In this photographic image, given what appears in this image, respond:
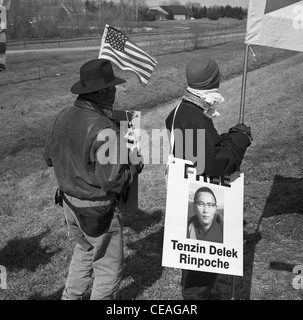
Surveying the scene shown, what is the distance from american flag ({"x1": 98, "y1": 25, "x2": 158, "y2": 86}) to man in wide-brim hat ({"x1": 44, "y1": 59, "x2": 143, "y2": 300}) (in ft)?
10.9

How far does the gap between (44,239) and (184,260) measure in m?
2.81

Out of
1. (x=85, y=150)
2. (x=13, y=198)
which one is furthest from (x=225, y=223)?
(x=13, y=198)

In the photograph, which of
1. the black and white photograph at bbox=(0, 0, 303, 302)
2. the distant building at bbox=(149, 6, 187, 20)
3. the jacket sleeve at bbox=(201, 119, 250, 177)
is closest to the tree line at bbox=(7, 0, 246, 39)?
the black and white photograph at bbox=(0, 0, 303, 302)

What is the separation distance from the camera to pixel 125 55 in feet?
22.7

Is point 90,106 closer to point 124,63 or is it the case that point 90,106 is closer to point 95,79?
point 95,79

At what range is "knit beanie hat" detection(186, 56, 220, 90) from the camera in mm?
3383

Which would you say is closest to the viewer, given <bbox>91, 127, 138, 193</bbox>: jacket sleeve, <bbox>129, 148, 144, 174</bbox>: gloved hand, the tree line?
<bbox>91, 127, 138, 193</bbox>: jacket sleeve

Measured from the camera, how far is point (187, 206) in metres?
3.40

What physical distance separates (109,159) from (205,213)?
791 millimetres

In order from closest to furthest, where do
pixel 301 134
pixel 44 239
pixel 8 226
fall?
pixel 44 239
pixel 8 226
pixel 301 134

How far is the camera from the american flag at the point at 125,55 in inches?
270

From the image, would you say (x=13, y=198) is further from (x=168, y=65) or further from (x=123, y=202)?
(x=168, y=65)

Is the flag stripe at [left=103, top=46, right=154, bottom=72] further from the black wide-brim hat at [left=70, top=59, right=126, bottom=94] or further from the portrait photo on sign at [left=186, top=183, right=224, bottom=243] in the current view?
the portrait photo on sign at [left=186, top=183, right=224, bottom=243]

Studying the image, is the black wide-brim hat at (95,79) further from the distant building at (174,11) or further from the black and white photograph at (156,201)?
the distant building at (174,11)
